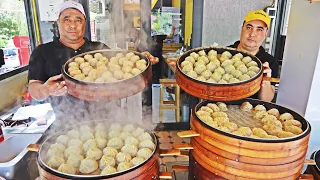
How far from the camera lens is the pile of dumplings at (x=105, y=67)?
137cm

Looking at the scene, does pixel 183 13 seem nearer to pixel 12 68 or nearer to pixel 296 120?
pixel 12 68

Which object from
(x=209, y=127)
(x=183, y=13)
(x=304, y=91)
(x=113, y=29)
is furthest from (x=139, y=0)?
(x=209, y=127)

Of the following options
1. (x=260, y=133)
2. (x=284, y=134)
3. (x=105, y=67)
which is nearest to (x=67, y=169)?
(x=105, y=67)

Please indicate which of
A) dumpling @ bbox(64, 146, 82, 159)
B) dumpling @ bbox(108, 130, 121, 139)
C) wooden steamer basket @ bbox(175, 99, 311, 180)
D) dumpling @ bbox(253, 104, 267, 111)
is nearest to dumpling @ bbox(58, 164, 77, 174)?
dumpling @ bbox(64, 146, 82, 159)

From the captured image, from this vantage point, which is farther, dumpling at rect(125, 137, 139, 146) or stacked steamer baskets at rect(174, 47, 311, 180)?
dumpling at rect(125, 137, 139, 146)

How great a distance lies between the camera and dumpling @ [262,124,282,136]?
1230mm

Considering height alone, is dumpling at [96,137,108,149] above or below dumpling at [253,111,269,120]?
below

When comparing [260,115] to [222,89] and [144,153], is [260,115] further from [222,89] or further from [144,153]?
[144,153]

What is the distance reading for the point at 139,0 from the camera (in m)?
3.43

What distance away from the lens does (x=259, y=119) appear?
1.43 meters

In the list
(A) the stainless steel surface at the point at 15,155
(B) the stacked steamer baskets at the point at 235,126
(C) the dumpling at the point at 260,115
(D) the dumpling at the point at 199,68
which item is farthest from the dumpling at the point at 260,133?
(A) the stainless steel surface at the point at 15,155

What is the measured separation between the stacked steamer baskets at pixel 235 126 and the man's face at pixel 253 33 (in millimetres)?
563

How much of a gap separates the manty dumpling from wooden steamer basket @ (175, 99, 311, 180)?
1.69 feet

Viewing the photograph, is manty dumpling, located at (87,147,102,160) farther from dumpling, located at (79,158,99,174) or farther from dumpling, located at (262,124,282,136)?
dumpling, located at (262,124,282,136)
